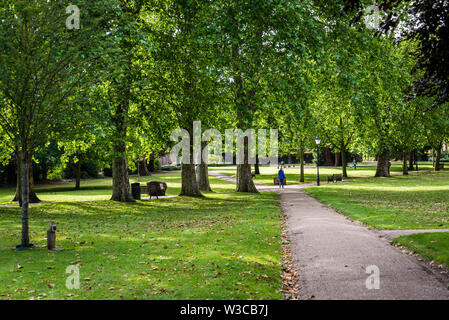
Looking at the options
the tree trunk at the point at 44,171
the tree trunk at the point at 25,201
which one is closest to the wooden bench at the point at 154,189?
the tree trunk at the point at 25,201

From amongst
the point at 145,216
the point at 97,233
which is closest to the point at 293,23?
the point at 97,233

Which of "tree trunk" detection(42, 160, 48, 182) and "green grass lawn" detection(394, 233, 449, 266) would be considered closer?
"green grass lawn" detection(394, 233, 449, 266)

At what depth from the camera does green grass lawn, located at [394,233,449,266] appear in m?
9.04

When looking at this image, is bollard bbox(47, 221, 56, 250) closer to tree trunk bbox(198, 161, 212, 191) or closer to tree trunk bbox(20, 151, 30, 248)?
tree trunk bbox(20, 151, 30, 248)

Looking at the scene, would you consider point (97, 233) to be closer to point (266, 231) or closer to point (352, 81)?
point (266, 231)

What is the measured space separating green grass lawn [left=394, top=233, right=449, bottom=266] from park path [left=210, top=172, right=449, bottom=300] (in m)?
0.40

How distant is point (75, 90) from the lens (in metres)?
11.6

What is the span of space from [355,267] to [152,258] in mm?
4749

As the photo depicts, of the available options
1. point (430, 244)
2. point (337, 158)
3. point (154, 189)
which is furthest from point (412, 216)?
point (337, 158)

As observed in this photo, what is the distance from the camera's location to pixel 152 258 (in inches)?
381

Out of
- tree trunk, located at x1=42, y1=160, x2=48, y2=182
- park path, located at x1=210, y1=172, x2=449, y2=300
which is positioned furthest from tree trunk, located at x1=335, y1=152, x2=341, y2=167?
park path, located at x1=210, y1=172, x2=449, y2=300

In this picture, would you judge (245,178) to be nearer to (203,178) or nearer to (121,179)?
(203,178)

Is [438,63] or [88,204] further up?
[438,63]

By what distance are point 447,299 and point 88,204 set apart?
72.1 ft
